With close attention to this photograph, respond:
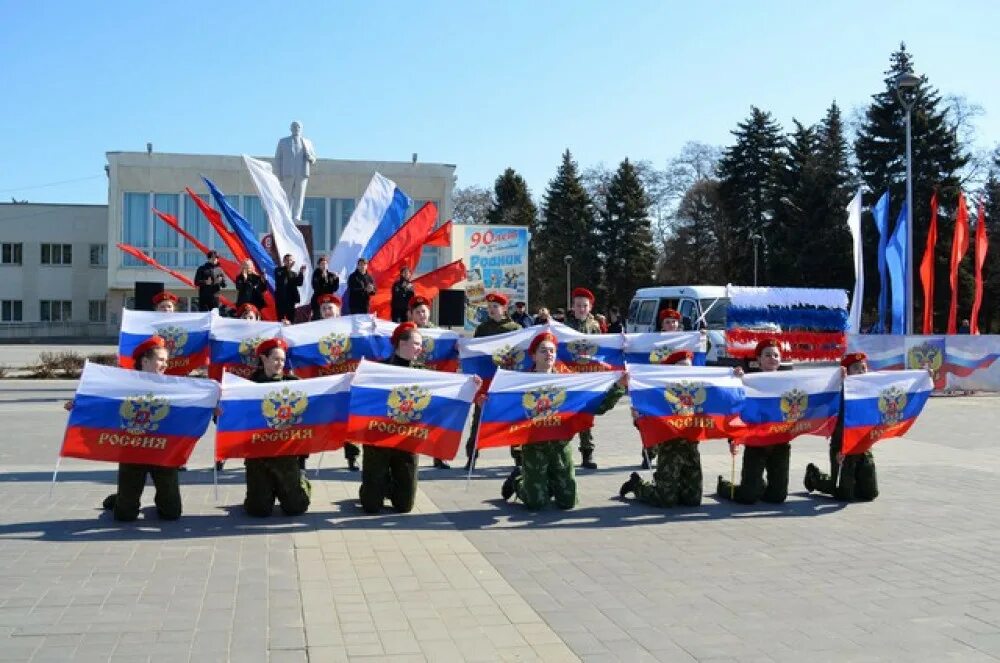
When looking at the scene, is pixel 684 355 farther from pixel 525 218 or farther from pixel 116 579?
pixel 525 218

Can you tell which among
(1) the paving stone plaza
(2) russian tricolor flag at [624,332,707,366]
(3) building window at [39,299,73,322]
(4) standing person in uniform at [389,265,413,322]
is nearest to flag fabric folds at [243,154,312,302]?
(4) standing person in uniform at [389,265,413,322]

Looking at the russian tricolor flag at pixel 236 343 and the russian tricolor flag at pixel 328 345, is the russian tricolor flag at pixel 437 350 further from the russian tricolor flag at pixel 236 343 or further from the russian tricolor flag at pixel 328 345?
the russian tricolor flag at pixel 236 343

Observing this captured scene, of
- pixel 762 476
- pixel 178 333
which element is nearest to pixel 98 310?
pixel 178 333

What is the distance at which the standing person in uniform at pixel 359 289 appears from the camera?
16250 mm

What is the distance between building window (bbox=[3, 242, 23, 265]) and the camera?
210 ft

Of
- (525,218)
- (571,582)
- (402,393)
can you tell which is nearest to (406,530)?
(402,393)

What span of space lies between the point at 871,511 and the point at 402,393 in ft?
15.0

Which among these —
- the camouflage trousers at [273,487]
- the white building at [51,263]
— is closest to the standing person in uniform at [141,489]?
the camouflage trousers at [273,487]

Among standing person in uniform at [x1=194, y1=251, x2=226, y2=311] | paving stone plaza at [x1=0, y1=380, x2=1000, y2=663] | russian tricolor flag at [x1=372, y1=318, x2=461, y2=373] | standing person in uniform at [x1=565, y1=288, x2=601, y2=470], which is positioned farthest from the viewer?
standing person in uniform at [x1=194, y1=251, x2=226, y2=311]

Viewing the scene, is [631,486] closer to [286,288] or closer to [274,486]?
[274,486]

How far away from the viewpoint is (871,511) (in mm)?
9289

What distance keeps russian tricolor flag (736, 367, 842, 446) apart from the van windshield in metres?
24.5

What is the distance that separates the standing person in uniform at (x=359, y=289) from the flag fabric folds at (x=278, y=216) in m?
2.33

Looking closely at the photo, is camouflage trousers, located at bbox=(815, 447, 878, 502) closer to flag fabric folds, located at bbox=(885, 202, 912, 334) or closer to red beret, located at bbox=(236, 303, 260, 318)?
red beret, located at bbox=(236, 303, 260, 318)
